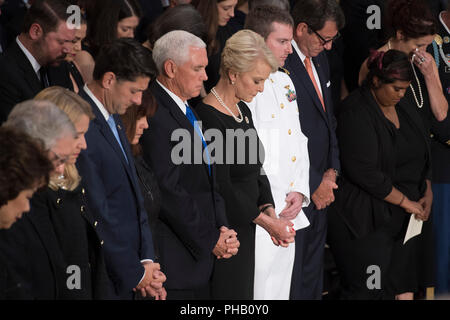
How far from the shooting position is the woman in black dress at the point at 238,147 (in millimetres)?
4043

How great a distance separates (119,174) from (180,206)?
42 centimetres

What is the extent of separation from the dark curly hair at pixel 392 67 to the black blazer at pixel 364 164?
14 cm

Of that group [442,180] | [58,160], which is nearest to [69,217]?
[58,160]

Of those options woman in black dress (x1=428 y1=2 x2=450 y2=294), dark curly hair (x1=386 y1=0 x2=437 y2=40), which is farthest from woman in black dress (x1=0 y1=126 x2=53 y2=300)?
woman in black dress (x1=428 y1=2 x2=450 y2=294)

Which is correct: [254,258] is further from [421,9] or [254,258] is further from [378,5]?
[378,5]

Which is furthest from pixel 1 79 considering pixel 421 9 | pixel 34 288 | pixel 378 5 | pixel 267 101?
pixel 378 5

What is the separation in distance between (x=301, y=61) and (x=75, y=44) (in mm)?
1433

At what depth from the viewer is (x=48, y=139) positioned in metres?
2.88

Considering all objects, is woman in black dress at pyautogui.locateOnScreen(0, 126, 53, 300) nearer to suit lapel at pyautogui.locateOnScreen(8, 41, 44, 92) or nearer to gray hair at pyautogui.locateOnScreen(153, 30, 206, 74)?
suit lapel at pyautogui.locateOnScreen(8, 41, 44, 92)

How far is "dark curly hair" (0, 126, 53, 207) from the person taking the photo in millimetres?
2596

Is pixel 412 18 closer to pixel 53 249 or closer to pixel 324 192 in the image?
pixel 324 192

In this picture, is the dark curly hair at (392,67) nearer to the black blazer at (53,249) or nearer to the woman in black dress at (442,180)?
the woman in black dress at (442,180)

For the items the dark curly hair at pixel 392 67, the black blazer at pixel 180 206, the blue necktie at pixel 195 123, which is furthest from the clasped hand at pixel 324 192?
the blue necktie at pixel 195 123

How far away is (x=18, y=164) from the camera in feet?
8.57
